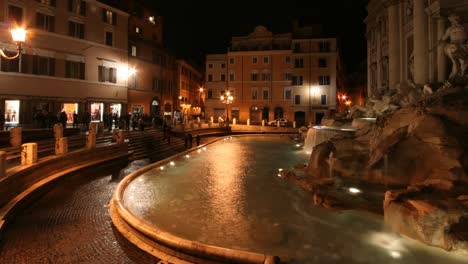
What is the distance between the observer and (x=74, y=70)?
97.4 feet

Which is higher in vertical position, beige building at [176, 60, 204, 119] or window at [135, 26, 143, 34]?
window at [135, 26, 143, 34]

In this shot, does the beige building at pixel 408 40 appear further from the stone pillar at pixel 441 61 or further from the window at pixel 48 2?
the window at pixel 48 2

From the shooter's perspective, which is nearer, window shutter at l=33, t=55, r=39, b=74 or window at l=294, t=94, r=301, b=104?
window shutter at l=33, t=55, r=39, b=74

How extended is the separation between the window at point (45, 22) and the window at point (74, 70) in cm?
302

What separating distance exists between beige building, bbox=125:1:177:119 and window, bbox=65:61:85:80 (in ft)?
23.3

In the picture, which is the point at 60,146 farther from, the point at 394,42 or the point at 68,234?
the point at 394,42

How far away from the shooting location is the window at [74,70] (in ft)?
95.7

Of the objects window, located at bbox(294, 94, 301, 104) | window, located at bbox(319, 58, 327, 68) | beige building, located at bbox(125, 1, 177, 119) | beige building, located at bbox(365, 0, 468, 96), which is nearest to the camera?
beige building, located at bbox(365, 0, 468, 96)

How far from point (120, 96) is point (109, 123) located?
836cm

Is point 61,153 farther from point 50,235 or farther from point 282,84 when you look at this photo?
point 282,84

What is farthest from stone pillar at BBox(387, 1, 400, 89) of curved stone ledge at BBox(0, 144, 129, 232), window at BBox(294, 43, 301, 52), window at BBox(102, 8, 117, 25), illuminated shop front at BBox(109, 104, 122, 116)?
window at BBox(294, 43, 301, 52)

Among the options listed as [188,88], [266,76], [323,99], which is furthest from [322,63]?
[188,88]

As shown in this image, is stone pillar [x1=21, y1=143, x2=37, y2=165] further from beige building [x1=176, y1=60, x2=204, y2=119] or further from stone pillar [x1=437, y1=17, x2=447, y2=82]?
beige building [x1=176, y1=60, x2=204, y2=119]

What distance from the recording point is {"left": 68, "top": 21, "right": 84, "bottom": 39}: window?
29414 millimetres
